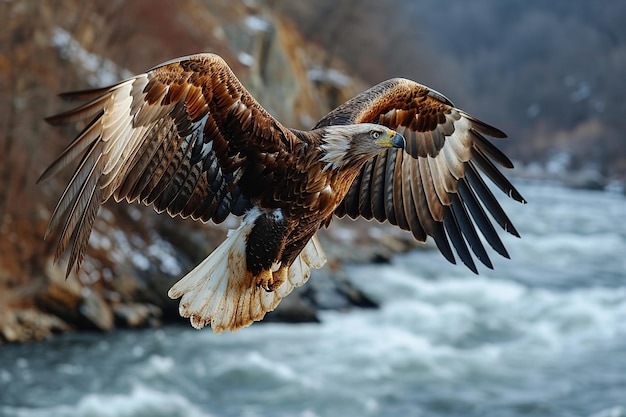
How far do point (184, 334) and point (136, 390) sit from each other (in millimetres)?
2244

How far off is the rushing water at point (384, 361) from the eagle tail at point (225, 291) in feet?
27.7

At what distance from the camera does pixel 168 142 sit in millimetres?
4762

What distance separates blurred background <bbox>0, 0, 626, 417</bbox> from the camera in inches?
542

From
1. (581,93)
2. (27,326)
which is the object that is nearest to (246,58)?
(27,326)

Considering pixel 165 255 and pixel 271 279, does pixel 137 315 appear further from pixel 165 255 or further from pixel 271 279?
pixel 271 279

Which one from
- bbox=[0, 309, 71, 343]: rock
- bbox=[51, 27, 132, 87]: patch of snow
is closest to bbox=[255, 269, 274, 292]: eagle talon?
bbox=[0, 309, 71, 343]: rock

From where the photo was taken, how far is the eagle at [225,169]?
4.44 meters

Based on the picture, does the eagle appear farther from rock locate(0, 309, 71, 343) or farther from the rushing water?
rock locate(0, 309, 71, 343)

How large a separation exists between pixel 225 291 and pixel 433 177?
1.73m

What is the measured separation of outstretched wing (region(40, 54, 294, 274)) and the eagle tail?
24cm

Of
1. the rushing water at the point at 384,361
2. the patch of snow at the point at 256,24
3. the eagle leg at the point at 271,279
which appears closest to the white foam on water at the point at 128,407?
the rushing water at the point at 384,361

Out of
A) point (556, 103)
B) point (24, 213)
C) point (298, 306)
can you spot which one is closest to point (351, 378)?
point (298, 306)

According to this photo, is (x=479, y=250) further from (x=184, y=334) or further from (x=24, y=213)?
(x=24, y=213)

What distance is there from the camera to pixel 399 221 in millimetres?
5828
